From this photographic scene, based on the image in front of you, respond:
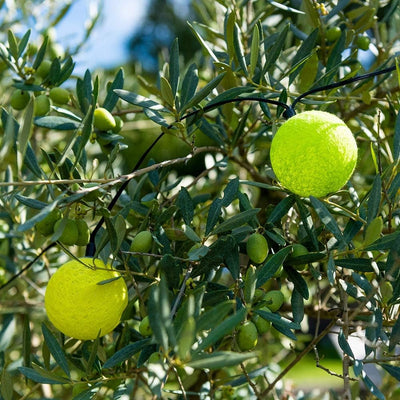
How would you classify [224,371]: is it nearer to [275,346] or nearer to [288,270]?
[275,346]

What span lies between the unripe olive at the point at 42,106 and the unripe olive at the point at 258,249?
0.45 meters

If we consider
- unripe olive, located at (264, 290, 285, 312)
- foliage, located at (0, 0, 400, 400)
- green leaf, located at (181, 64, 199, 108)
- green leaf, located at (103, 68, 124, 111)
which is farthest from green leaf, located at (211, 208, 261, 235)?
green leaf, located at (103, 68, 124, 111)

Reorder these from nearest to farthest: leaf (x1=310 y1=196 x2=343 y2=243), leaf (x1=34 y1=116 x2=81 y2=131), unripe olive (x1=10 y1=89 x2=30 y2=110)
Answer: leaf (x1=310 y1=196 x2=343 y2=243)
leaf (x1=34 y1=116 x2=81 y2=131)
unripe olive (x1=10 y1=89 x2=30 y2=110)

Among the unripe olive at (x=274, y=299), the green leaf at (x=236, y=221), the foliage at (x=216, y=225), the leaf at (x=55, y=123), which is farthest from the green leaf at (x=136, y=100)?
the unripe olive at (x=274, y=299)

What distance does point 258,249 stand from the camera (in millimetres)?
756

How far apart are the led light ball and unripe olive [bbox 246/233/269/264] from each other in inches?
3.7

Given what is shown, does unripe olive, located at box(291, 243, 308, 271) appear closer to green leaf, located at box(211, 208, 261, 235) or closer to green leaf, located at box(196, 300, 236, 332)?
green leaf, located at box(211, 208, 261, 235)

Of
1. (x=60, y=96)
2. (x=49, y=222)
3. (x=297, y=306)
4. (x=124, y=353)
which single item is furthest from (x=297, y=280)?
(x=60, y=96)

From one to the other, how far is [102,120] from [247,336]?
1.38 feet

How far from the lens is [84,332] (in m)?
0.75

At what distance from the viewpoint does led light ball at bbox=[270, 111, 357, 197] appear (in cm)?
68

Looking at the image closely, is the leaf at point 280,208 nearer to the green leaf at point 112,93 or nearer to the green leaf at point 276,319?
the green leaf at point 276,319

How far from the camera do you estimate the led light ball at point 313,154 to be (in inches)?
26.6

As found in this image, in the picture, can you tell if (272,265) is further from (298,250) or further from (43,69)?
(43,69)
